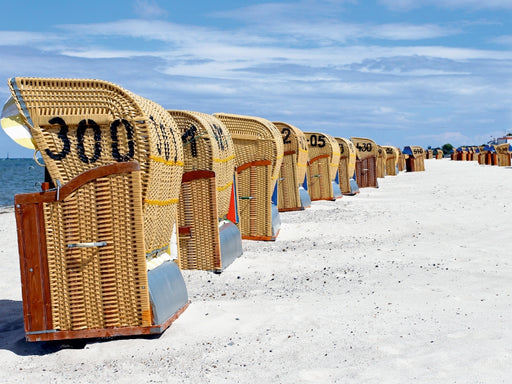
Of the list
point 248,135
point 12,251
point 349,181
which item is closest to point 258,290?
point 248,135

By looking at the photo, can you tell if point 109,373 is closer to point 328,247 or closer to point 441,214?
point 328,247

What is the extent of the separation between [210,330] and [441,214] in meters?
9.39

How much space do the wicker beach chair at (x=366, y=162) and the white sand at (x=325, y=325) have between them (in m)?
15.6

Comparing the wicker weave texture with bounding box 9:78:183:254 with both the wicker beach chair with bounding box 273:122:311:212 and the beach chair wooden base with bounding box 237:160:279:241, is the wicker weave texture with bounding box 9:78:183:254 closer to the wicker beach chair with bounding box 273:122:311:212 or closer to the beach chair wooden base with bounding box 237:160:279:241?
the beach chair wooden base with bounding box 237:160:279:241

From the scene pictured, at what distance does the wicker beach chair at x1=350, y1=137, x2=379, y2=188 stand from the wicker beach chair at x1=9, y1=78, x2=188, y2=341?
21.1 m

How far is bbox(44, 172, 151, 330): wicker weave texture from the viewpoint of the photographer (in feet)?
17.2

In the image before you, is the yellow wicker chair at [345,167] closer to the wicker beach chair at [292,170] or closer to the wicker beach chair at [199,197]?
the wicker beach chair at [292,170]

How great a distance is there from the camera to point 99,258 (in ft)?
17.4

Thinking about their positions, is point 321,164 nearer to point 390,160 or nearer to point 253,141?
point 253,141

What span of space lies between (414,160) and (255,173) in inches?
1324

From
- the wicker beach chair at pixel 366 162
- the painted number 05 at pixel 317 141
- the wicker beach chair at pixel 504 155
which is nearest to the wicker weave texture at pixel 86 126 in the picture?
the painted number 05 at pixel 317 141

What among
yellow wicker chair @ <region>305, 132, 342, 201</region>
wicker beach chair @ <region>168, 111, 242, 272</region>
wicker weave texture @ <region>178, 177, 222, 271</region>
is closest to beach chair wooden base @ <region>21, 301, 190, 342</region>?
wicker beach chair @ <region>168, 111, 242, 272</region>

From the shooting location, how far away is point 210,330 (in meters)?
5.73

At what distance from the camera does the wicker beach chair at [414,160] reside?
43188 millimetres
